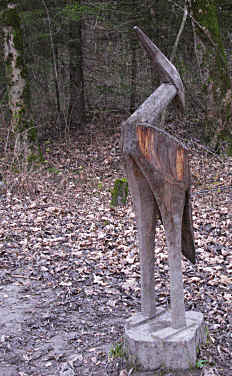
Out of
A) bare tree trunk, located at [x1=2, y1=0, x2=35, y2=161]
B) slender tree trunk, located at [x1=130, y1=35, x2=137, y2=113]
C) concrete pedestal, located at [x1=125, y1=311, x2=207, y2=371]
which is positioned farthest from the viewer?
slender tree trunk, located at [x1=130, y1=35, x2=137, y2=113]

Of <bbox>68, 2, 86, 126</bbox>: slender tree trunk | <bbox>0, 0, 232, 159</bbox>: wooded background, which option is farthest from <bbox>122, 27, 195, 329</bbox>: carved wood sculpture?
<bbox>68, 2, 86, 126</bbox>: slender tree trunk

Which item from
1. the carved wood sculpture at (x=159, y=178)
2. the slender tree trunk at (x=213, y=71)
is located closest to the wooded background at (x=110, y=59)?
the slender tree trunk at (x=213, y=71)

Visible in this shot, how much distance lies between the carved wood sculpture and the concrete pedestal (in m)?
0.10

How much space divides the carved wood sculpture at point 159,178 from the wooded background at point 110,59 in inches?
242

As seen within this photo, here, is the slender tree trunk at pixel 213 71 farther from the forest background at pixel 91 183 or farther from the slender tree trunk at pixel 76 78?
the slender tree trunk at pixel 76 78

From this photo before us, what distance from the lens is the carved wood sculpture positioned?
9.63 ft

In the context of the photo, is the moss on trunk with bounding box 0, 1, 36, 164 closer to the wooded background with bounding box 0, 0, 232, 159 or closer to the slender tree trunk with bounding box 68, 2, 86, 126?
the wooded background with bounding box 0, 0, 232, 159

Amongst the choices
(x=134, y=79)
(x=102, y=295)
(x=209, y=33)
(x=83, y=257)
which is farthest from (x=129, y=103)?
(x=102, y=295)

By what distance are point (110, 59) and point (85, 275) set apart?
8.88 m

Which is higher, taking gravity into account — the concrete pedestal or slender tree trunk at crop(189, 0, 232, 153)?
slender tree trunk at crop(189, 0, 232, 153)

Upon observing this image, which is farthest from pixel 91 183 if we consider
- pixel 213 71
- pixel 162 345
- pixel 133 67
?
pixel 162 345

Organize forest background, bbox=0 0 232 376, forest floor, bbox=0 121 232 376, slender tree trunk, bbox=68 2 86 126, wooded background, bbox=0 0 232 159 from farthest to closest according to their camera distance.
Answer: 1. slender tree trunk, bbox=68 2 86 126
2. wooded background, bbox=0 0 232 159
3. forest background, bbox=0 0 232 376
4. forest floor, bbox=0 121 232 376

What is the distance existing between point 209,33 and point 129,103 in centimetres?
344

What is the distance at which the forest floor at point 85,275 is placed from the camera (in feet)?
11.8
